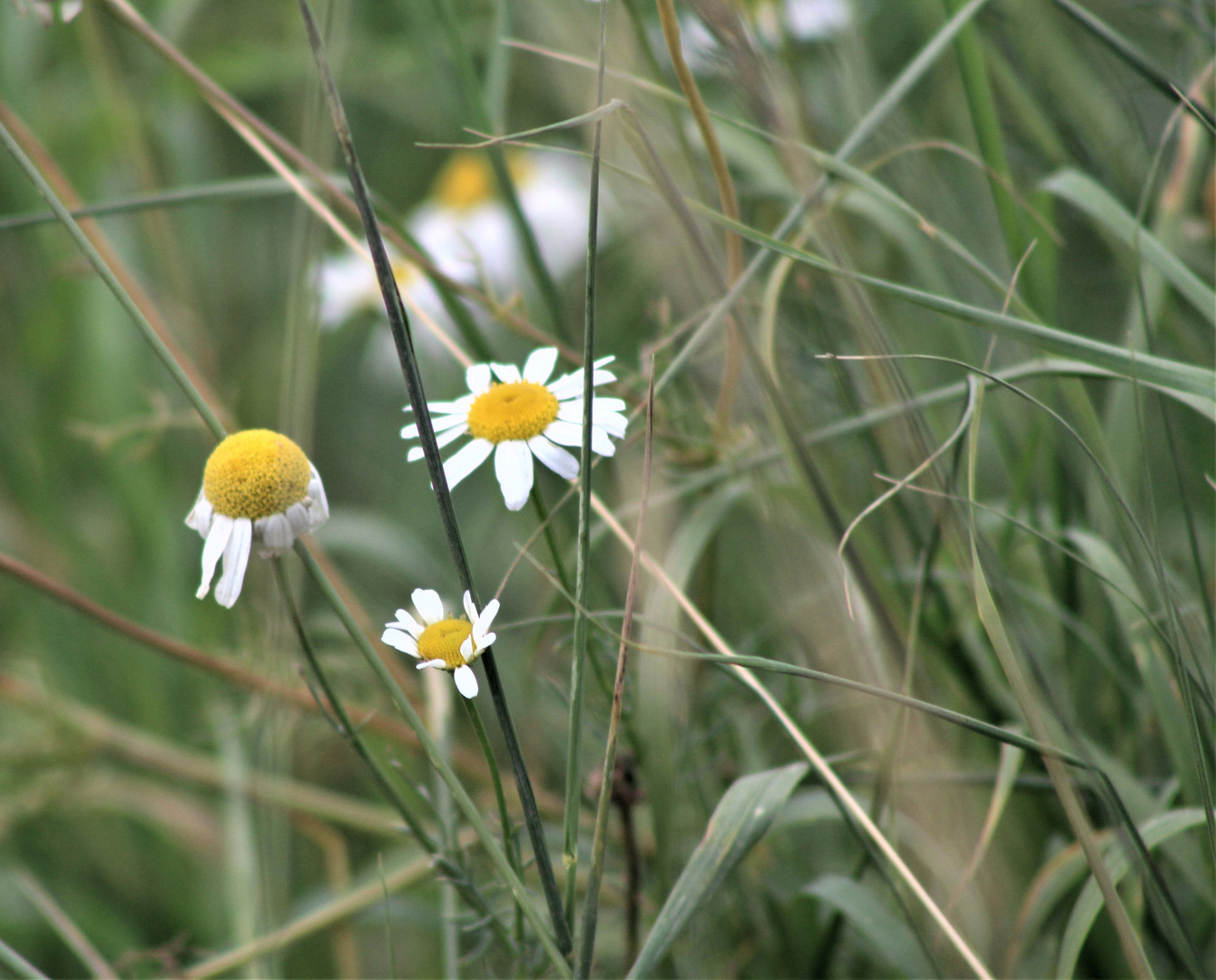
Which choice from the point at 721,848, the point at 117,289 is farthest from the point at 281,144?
the point at 721,848

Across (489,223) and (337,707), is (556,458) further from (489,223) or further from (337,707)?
(489,223)

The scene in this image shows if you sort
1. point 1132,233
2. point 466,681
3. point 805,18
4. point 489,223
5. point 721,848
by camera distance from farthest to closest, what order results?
1. point 489,223
2. point 805,18
3. point 1132,233
4. point 721,848
5. point 466,681

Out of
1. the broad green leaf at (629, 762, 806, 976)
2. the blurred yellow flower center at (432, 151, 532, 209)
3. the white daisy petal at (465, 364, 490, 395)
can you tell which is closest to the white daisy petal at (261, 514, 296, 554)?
the white daisy petal at (465, 364, 490, 395)

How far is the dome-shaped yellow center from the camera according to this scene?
14.3 inches

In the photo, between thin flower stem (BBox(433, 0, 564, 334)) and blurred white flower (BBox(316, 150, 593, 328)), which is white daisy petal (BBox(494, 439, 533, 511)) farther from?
blurred white flower (BBox(316, 150, 593, 328))

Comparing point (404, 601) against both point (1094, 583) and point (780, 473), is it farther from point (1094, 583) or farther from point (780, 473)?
point (1094, 583)

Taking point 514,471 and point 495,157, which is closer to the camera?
point 514,471

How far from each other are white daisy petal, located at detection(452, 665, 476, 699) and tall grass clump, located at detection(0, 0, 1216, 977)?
1 cm

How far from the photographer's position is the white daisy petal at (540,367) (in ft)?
1.41

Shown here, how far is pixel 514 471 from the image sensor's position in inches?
15.0

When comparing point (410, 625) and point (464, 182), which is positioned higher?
point (464, 182)

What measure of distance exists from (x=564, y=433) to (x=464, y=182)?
1.45m

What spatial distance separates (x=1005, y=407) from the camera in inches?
28.3

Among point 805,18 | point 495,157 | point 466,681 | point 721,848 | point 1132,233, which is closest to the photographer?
point 466,681
